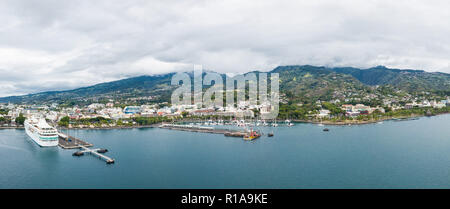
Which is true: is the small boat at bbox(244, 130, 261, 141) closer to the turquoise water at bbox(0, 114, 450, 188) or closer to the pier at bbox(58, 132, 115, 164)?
the turquoise water at bbox(0, 114, 450, 188)

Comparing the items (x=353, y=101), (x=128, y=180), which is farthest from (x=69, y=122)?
(x=353, y=101)

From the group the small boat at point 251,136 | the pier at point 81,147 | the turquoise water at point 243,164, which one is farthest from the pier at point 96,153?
the small boat at point 251,136

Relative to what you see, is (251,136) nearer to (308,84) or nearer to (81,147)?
(81,147)

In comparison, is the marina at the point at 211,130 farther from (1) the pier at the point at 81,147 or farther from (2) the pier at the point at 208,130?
(1) the pier at the point at 81,147

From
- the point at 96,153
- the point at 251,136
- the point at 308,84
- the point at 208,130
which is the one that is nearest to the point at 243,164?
the point at 96,153

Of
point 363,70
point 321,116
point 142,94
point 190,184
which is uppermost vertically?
point 363,70

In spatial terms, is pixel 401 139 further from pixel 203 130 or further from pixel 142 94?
pixel 142 94

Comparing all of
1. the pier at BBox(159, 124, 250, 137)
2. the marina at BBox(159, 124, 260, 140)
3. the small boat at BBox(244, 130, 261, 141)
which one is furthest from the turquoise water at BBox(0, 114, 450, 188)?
the pier at BBox(159, 124, 250, 137)
